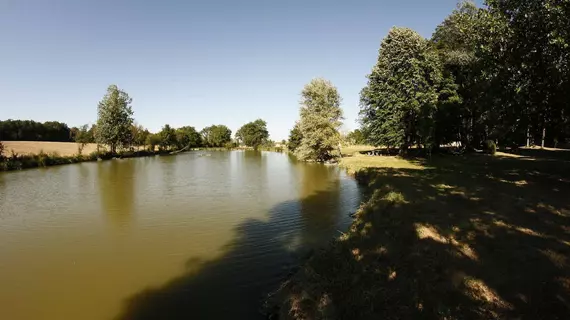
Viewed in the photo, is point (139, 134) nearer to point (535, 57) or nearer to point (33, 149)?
point (33, 149)

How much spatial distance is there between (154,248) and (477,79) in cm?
3046

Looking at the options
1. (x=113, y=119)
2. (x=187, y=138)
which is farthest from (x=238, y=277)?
(x=187, y=138)

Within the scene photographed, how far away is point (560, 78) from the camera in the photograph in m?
18.8

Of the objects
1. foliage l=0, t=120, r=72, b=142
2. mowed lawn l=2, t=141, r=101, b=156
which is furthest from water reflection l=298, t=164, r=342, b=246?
foliage l=0, t=120, r=72, b=142

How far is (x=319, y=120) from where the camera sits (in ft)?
173

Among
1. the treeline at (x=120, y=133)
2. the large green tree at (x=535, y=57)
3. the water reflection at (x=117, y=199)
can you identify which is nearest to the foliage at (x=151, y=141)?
the treeline at (x=120, y=133)

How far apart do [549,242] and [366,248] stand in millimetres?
4915

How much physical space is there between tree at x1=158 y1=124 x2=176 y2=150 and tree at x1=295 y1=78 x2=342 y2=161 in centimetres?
7263

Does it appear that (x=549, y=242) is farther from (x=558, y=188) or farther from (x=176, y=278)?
(x=176, y=278)

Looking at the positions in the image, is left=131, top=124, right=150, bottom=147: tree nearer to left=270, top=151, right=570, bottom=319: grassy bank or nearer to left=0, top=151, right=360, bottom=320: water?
left=0, top=151, right=360, bottom=320: water

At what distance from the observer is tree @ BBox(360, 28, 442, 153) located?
41531mm

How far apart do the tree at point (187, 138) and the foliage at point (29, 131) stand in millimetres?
53251

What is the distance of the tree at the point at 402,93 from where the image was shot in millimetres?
41531

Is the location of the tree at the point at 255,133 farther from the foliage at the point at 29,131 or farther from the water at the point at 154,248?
the water at the point at 154,248
